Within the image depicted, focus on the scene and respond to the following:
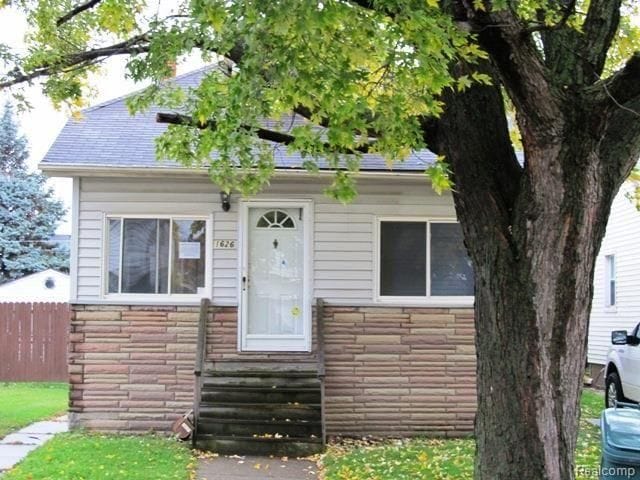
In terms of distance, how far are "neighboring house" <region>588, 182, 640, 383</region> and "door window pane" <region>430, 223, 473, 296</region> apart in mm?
6009

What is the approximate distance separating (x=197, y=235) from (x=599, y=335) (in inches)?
455

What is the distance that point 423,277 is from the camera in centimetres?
982

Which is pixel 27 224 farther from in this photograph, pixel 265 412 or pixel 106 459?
pixel 106 459

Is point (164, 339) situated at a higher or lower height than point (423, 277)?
lower

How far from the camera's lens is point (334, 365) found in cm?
955

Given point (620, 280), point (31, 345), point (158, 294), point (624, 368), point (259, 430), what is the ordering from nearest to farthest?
point (259, 430), point (158, 294), point (624, 368), point (31, 345), point (620, 280)

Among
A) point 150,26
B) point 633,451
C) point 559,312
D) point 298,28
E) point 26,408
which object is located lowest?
point 26,408

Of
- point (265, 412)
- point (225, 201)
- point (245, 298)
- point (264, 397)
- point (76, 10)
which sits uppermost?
point (76, 10)

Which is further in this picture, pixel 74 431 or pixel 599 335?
pixel 599 335

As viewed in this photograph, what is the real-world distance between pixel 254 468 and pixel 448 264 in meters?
4.16

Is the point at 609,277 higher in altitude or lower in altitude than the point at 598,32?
lower

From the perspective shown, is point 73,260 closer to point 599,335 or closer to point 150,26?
point 150,26

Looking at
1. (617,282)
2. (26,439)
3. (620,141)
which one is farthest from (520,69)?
(617,282)

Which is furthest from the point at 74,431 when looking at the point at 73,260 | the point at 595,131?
the point at 595,131
